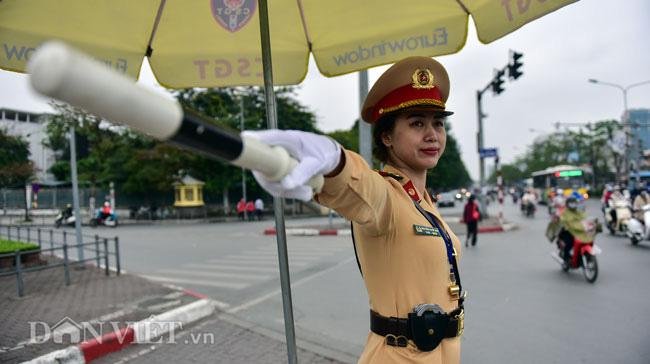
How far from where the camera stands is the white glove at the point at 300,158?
81 cm

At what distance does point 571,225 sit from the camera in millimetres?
6828

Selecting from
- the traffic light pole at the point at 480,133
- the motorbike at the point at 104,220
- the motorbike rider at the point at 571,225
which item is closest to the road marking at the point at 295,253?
the motorbike rider at the point at 571,225

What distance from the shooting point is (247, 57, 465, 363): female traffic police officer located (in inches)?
52.6

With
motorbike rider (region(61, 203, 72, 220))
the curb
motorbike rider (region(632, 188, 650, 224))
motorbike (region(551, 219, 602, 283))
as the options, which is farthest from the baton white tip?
motorbike rider (region(61, 203, 72, 220))

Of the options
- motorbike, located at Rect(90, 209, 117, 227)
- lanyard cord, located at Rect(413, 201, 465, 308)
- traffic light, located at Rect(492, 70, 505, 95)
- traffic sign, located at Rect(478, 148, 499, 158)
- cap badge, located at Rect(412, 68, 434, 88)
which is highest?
traffic light, located at Rect(492, 70, 505, 95)

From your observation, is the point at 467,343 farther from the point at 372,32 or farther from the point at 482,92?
the point at 482,92

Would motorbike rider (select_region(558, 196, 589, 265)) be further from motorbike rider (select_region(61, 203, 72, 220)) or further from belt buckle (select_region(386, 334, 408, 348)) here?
motorbike rider (select_region(61, 203, 72, 220))

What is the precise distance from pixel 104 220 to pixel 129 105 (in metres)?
26.4

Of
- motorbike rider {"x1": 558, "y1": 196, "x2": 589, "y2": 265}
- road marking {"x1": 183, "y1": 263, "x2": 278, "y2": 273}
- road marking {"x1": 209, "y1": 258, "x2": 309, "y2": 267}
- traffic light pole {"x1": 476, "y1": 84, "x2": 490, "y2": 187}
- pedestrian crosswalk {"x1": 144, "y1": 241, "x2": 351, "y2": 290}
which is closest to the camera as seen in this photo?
motorbike rider {"x1": 558, "y1": 196, "x2": 589, "y2": 265}

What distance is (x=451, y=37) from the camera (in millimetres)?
2352

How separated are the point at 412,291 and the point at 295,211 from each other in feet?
88.3

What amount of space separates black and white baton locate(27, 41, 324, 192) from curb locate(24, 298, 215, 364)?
12.9 feet

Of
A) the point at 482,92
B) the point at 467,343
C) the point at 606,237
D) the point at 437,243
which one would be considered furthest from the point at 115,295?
the point at 482,92

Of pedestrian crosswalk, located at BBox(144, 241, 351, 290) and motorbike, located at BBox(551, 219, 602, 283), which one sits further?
pedestrian crosswalk, located at BBox(144, 241, 351, 290)
